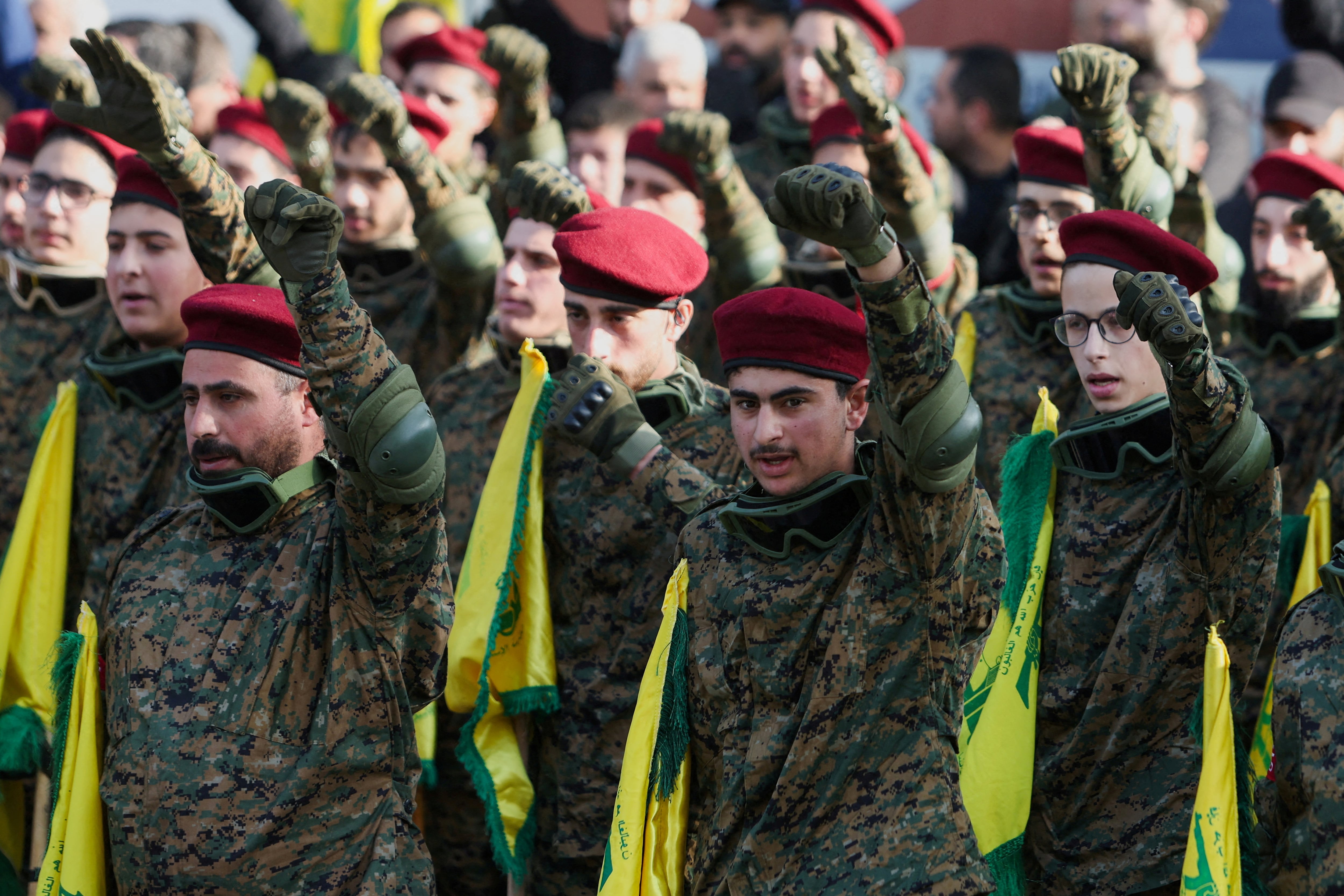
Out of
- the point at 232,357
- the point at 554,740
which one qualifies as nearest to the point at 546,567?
the point at 554,740

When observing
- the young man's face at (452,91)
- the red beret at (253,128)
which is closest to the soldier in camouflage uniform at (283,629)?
Result: the red beret at (253,128)

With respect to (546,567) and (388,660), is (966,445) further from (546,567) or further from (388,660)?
(546,567)

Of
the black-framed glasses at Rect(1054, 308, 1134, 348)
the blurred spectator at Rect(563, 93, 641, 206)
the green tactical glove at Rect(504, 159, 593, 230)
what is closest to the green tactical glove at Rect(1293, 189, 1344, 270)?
the black-framed glasses at Rect(1054, 308, 1134, 348)

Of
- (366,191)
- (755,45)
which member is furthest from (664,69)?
(366,191)

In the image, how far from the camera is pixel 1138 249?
14.2 feet

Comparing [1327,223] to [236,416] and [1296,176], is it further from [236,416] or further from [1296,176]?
[236,416]

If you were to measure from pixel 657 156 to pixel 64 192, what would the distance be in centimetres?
226

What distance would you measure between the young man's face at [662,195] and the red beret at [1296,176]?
2123 millimetres

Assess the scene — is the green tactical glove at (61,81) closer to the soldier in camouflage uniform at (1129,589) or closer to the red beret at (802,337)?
the red beret at (802,337)

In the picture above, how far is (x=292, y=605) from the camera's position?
152 inches

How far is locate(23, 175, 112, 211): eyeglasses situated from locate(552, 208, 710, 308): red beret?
89.4 inches

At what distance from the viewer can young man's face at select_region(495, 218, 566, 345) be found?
5355 mm

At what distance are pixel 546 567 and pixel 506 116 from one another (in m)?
2.82

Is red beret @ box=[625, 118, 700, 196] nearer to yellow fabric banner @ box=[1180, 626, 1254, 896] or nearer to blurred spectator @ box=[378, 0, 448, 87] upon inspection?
blurred spectator @ box=[378, 0, 448, 87]
